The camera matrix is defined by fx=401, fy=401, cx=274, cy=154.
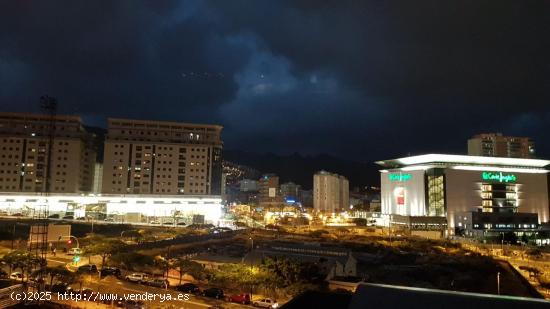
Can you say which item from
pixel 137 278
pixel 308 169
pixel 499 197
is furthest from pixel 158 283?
pixel 308 169

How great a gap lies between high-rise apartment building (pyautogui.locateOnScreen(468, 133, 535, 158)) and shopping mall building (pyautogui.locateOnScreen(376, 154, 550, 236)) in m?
12.0

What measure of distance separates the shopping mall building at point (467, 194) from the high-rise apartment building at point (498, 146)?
1204 centimetres

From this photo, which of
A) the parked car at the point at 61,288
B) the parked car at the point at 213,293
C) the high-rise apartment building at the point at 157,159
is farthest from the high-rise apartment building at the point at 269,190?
the parked car at the point at 61,288

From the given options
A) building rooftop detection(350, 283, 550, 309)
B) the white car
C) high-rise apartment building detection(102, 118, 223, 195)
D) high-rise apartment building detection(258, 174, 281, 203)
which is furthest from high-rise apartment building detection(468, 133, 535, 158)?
building rooftop detection(350, 283, 550, 309)

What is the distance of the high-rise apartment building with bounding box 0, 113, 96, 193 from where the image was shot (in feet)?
155

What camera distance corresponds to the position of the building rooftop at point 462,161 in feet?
143

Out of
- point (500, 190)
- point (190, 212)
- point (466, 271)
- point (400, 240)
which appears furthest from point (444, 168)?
point (190, 212)

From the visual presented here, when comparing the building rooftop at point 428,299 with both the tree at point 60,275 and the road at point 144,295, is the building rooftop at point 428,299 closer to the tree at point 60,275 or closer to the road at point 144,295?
the road at point 144,295

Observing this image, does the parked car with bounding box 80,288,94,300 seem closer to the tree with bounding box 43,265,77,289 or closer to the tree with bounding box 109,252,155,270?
the tree with bounding box 43,265,77,289

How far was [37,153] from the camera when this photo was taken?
158 feet

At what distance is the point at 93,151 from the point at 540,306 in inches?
2266

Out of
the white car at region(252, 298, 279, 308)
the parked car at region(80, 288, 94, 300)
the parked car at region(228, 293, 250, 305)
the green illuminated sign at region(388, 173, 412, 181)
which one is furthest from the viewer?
the green illuminated sign at region(388, 173, 412, 181)

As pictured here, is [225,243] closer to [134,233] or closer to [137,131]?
[134,233]

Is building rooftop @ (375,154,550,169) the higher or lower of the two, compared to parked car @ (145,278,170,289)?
higher
